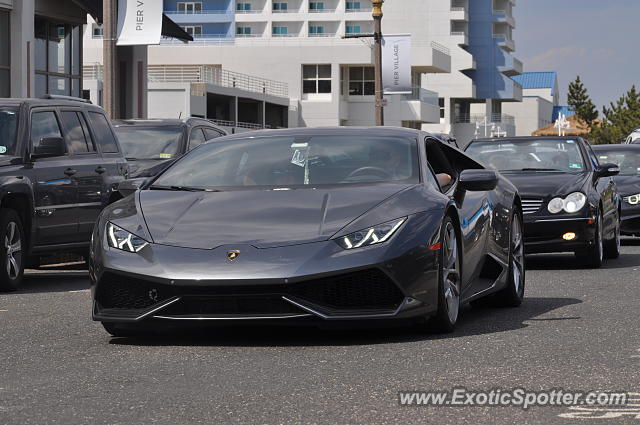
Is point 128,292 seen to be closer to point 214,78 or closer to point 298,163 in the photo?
point 298,163

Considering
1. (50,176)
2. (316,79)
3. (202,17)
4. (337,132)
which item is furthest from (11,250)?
(202,17)

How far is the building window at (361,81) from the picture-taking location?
90.6 m

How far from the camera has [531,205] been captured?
15.0 metres

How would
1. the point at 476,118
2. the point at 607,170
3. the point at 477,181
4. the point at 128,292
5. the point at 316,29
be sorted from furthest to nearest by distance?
the point at 476,118, the point at 316,29, the point at 607,170, the point at 477,181, the point at 128,292

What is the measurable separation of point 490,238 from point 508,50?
13004cm

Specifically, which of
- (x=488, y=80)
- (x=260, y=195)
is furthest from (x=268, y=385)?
(x=488, y=80)

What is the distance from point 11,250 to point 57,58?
2216 cm

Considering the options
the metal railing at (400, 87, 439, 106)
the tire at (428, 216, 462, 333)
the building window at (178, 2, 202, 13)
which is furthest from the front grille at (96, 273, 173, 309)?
the building window at (178, 2, 202, 13)

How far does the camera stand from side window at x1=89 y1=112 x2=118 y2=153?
1444 centimetres

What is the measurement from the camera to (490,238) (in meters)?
9.66

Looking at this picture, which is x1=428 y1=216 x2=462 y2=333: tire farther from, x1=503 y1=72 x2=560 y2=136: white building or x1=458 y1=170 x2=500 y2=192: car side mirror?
x1=503 y1=72 x2=560 y2=136: white building

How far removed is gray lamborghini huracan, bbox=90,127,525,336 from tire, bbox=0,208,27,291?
146 inches

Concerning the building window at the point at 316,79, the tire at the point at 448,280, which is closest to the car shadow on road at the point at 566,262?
the tire at the point at 448,280

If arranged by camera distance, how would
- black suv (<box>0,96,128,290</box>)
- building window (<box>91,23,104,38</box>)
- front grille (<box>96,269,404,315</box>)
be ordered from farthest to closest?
1. building window (<box>91,23,104,38</box>)
2. black suv (<box>0,96,128,290</box>)
3. front grille (<box>96,269,404,315</box>)
